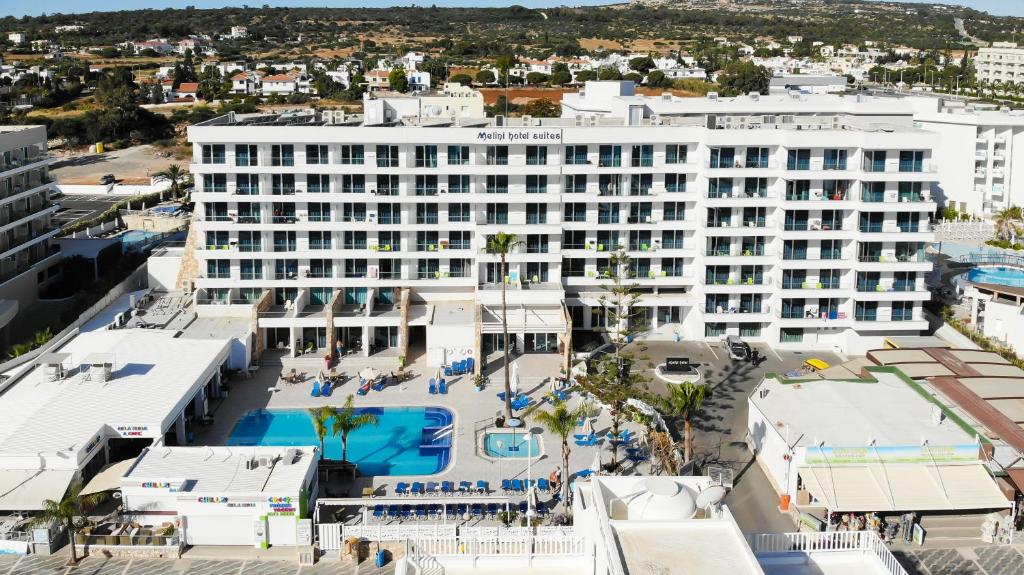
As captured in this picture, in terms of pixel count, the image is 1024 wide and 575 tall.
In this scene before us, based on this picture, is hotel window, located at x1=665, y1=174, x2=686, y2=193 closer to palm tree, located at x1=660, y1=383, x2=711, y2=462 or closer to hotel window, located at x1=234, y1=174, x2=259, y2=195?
palm tree, located at x1=660, y1=383, x2=711, y2=462

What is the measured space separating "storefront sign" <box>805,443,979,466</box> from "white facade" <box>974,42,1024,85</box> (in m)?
172

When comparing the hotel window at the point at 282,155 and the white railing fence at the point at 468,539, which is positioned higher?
the hotel window at the point at 282,155

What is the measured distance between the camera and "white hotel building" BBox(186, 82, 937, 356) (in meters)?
53.0

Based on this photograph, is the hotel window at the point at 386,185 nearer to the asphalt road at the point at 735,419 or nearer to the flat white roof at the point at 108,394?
the flat white roof at the point at 108,394

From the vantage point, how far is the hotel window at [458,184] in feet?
177

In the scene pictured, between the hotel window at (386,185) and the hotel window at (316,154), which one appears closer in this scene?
the hotel window at (316,154)

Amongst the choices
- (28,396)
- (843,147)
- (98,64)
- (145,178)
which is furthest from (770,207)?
(98,64)

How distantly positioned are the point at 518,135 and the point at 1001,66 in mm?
170600

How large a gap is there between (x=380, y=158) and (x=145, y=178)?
71.7m

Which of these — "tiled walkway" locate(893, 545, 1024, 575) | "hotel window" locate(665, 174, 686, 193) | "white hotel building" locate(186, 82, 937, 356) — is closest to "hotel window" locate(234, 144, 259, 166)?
"white hotel building" locate(186, 82, 937, 356)

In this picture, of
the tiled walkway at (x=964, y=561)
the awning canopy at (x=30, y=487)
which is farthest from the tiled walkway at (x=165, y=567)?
the tiled walkway at (x=964, y=561)

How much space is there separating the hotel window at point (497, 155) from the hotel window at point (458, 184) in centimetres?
168

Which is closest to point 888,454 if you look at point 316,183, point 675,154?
point 675,154

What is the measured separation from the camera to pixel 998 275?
63.1 m
